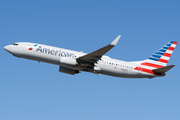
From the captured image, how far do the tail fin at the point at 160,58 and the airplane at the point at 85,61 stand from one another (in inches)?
13.6

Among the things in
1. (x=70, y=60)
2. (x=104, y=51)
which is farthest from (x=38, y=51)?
(x=104, y=51)

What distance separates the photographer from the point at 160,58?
167 ft

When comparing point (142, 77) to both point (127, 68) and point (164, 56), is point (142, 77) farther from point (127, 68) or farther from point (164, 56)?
point (164, 56)

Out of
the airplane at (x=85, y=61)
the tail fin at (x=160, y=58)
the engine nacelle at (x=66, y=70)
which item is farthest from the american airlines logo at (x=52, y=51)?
the tail fin at (x=160, y=58)

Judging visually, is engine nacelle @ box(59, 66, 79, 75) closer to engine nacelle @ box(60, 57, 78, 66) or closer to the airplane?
the airplane

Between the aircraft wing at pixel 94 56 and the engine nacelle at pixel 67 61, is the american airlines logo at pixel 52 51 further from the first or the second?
the aircraft wing at pixel 94 56

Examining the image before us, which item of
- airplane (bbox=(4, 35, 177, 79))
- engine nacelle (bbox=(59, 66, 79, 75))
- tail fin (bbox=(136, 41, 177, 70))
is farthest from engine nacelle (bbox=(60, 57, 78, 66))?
tail fin (bbox=(136, 41, 177, 70))

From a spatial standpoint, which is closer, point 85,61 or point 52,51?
point 52,51

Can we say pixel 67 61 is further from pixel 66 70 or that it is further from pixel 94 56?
pixel 66 70

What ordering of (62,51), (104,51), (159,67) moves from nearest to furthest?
1. (104,51)
2. (62,51)
3. (159,67)

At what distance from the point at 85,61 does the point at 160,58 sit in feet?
51.9

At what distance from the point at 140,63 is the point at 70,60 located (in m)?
13.9

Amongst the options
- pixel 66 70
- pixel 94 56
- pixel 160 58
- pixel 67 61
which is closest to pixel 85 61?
pixel 94 56

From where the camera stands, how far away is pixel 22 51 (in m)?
46.2
